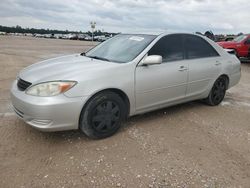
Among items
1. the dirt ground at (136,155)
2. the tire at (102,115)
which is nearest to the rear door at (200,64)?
the dirt ground at (136,155)

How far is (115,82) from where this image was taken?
3.67 meters

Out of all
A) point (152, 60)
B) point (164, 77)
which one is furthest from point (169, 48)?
Result: point (152, 60)

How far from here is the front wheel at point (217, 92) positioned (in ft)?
17.7

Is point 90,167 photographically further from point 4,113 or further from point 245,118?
point 245,118

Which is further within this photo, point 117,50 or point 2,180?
point 117,50

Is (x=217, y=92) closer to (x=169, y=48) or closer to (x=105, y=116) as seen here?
(x=169, y=48)

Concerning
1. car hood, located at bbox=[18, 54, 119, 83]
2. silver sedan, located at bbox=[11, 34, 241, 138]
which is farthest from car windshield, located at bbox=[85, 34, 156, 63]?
car hood, located at bbox=[18, 54, 119, 83]

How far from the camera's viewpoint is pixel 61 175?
9.50 ft

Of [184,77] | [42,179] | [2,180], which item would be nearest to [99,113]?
[42,179]

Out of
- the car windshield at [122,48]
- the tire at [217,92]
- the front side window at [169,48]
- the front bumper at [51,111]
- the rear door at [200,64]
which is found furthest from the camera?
the tire at [217,92]

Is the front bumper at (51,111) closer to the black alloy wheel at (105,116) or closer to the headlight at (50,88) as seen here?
the headlight at (50,88)

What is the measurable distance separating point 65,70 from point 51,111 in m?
0.68

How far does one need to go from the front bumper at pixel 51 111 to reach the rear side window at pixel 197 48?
7.82ft

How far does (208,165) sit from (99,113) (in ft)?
5.17
